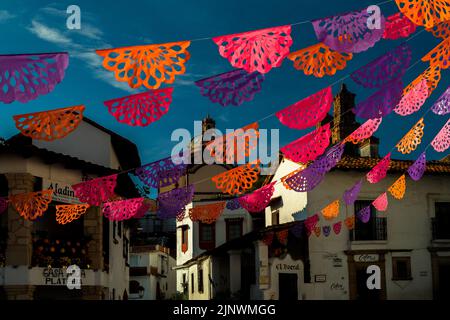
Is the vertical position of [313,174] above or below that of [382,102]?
below

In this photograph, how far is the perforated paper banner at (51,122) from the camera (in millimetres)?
7277

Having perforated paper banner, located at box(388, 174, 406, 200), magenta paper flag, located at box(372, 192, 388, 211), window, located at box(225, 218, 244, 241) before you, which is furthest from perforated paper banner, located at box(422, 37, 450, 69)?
window, located at box(225, 218, 244, 241)

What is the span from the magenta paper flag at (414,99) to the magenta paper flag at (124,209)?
21.4ft

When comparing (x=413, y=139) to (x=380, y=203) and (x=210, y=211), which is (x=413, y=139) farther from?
(x=380, y=203)

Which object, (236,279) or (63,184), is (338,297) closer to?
(236,279)

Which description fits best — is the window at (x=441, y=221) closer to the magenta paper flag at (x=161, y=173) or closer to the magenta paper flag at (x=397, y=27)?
the magenta paper flag at (x=161, y=173)

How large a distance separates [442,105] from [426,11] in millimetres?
3580

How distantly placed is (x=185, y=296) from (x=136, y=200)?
94.6ft

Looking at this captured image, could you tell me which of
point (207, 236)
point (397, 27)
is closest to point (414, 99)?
point (397, 27)

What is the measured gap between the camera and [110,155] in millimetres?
24844

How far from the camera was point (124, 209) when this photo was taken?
14.6 metres

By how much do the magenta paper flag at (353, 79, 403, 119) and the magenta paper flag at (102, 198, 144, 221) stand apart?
6.98 m

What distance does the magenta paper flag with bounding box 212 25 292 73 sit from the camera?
6.73 meters

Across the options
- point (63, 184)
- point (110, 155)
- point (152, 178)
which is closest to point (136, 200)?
point (152, 178)
